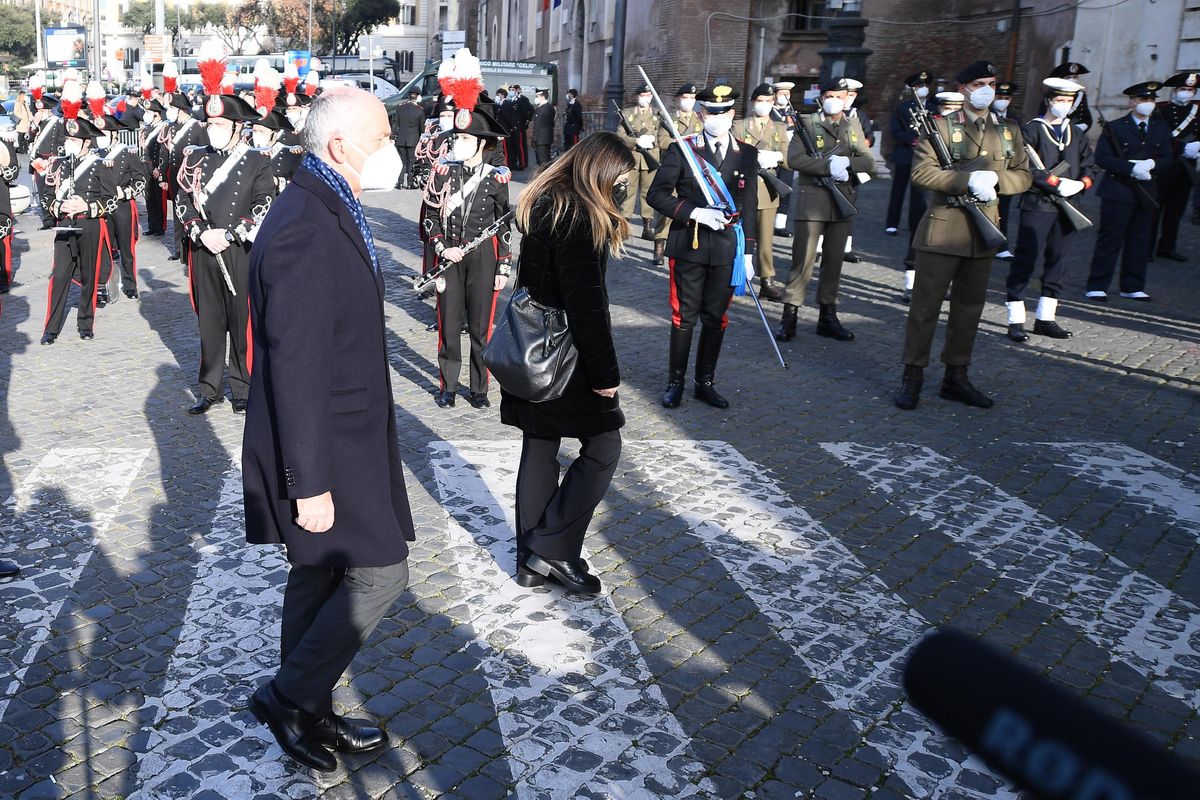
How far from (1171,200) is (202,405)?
1189 centimetres

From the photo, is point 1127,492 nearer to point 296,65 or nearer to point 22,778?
point 22,778

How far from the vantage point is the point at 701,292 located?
25.0 feet

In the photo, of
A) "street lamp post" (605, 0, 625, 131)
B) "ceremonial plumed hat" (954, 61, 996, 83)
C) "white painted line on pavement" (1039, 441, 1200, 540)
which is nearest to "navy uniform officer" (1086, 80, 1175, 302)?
"ceremonial plumed hat" (954, 61, 996, 83)

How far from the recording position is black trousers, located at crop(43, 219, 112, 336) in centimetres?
955

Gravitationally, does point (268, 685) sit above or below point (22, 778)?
above

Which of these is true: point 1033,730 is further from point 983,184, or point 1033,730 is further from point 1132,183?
point 1132,183

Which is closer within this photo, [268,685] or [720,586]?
[268,685]

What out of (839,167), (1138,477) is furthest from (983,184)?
(839,167)

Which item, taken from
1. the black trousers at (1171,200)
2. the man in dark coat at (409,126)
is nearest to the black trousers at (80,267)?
the black trousers at (1171,200)

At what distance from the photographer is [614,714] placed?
152 inches

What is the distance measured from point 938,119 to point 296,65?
38.7 ft

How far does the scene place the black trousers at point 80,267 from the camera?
9547 millimetres

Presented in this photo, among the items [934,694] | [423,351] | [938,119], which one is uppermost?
[938,119]

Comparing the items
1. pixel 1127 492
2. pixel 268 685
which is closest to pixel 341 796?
pixel 268 685
